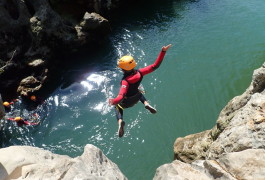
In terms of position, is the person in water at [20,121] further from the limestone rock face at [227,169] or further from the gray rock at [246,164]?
the gray rock at [246,164]

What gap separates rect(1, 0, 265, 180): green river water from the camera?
12.2 metres

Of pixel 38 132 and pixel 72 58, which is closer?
pixel 38 132

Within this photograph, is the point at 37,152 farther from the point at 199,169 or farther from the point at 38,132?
the point at 38,132

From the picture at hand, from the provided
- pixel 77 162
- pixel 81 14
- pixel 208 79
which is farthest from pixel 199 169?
pixel 81 14

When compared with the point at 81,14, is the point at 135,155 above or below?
below

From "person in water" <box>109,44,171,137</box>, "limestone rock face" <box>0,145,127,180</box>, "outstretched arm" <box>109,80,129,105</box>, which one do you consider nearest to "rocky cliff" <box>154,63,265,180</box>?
"limestone rock face" <box>0,145,127,180</box>

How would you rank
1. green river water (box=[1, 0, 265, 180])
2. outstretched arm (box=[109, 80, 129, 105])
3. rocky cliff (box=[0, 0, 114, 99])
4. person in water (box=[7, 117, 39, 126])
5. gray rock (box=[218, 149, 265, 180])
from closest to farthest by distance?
1. gray rock (box=[218, 149, 265, 180])
2. outstretched arm (box=[109, 80, 129, 105])
3. green river water (box=[1, 0, 265, 180])
4. person in water (box=[7, 117, 39, 126])
5. rocky cliff (box=[0, 0, 114, 99])

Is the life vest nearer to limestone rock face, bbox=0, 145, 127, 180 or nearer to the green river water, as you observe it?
limestone rock face, bbox=0, 145, 127, 180

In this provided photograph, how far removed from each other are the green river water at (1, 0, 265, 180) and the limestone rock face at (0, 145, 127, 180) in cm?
Result: 545

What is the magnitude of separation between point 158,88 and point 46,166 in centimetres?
977

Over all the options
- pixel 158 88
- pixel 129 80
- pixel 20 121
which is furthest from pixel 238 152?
pixel 20 121

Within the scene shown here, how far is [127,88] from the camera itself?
27.5 ft

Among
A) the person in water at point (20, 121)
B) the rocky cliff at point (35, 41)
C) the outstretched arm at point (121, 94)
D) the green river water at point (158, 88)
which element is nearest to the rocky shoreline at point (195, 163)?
the outstretched arm at point (121, 94)

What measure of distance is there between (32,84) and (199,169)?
11.9 m
